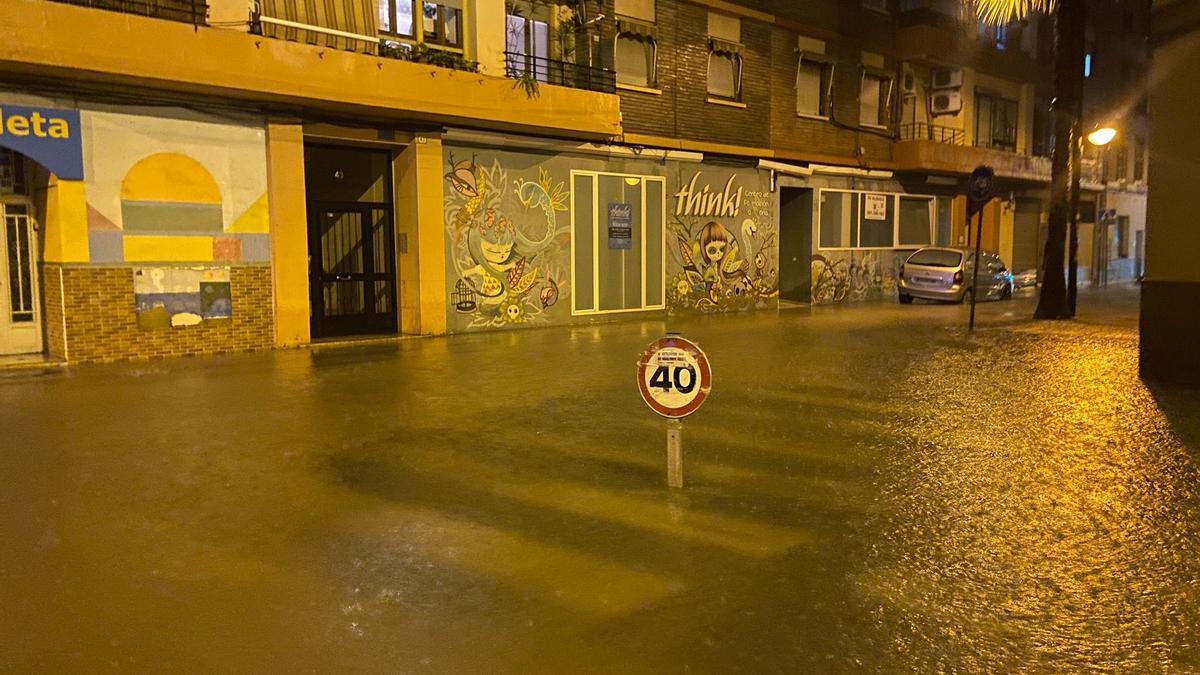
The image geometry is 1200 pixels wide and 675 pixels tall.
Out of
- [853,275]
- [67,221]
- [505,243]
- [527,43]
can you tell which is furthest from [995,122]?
[67,221]

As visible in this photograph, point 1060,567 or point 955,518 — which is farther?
point 955,518

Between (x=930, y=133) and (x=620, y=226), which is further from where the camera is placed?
(x=930, y=133)

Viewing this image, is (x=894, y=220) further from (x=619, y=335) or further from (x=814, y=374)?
(x=814, y=374)

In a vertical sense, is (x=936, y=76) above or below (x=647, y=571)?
above

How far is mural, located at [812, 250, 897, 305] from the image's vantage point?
937 inches

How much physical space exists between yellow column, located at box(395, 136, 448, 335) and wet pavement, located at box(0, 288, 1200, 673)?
5244 millimetres

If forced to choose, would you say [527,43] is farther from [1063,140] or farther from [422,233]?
[1063,140]

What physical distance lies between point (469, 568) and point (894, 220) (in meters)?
24.0

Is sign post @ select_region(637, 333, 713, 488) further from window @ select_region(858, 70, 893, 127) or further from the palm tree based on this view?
window @ select_region(858, 70, 893, 127)

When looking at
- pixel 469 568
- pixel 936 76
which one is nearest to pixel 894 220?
pixel 936 76

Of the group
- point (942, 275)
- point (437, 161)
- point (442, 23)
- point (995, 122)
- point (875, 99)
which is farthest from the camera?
point (995, 122)

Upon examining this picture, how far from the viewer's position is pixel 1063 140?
17109 millimetres

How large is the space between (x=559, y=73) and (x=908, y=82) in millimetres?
13586

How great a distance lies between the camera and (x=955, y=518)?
5.39 m
